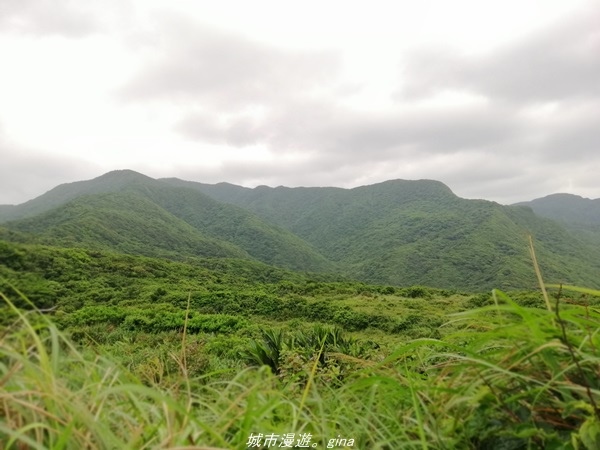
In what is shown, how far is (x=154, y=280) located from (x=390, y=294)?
75.7 ft

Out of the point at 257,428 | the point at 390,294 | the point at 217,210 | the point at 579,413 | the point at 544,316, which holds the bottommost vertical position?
the point at 390,294

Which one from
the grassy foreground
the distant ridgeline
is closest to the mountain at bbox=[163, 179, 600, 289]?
the distant ridgeline

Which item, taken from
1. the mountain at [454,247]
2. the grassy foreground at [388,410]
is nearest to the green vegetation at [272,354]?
the grassy foreground at [388,410]

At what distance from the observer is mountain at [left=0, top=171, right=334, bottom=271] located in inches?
2879

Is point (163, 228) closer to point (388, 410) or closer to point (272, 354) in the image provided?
point (272, 354)

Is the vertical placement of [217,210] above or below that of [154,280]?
above

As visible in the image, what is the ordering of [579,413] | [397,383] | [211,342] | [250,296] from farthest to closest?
[250,296]
[211,342]
[397,383]
[579,413]

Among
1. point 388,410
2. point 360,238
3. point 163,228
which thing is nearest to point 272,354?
point 388,410

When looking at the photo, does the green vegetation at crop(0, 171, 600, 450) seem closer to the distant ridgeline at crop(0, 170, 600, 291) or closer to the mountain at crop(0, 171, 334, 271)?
the mountain at crop(0, 171, 334, 271)

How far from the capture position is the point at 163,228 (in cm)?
11188

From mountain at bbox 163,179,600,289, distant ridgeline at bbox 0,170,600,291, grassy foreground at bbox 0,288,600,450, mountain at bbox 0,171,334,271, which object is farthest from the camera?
→ mountain at bbox 163,179,600,289

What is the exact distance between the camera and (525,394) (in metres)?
1.20

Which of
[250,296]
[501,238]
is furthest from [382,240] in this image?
[250,296]

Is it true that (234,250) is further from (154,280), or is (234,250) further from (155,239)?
(154,280)
